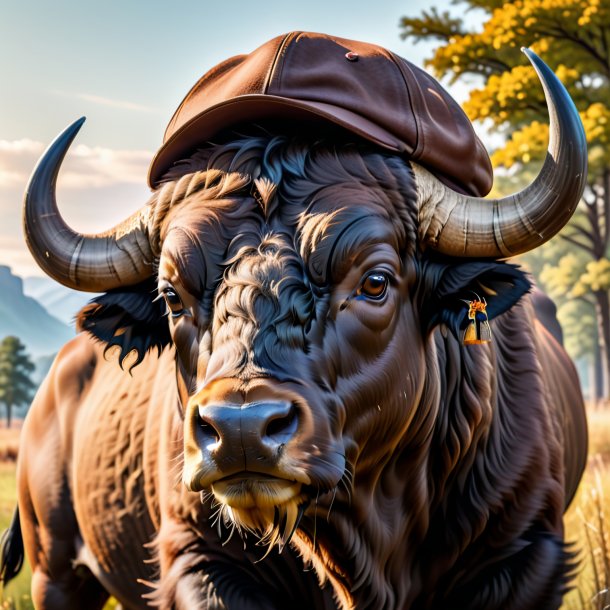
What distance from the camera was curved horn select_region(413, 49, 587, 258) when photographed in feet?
12.2

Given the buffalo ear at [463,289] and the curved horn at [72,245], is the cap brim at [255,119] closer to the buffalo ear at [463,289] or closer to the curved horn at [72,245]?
the curved horn at [72,245]

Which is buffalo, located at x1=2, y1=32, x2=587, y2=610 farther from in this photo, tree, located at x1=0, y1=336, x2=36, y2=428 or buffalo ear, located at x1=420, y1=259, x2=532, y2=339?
tree, located at x1=0, y1=336, x2=36, y2=428

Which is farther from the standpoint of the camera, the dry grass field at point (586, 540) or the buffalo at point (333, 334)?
the dry grass field at point (586, 540)

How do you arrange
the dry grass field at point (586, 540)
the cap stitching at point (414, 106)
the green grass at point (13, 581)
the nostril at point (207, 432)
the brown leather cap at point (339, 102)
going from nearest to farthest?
the nostril at point (207, 432), the brown leather cap at point (339, 102), the cap stitching at point (414, 106), the dry grass field at point (586, 540), the green grass at point (13, 581)

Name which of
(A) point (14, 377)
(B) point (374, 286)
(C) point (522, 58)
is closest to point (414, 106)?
(B) point (374, 286)

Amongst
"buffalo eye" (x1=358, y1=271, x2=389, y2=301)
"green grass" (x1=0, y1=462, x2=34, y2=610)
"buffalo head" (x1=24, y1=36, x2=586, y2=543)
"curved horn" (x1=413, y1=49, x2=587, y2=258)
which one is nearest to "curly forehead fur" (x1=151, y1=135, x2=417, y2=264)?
"buffalo head" (x1=24, y1=36, x2=586, y2=543)

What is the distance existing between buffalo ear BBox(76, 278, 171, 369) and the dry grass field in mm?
2145

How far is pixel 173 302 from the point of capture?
3795 mm

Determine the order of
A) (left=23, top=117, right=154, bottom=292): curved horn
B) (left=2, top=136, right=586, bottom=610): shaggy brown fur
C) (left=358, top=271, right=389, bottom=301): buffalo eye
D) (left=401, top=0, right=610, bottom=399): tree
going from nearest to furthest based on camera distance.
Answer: (left=2, top=136, right=586, bottom=610): shaggy brown fur → (left=358, top=271, right=389, bottom=301): buffalo eye → (left=23, top=117, right=154, bottom=292): curved horn → (left=401, top=0, right=610, bottom=399): tree

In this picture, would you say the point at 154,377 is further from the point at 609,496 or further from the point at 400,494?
the point at 609,496

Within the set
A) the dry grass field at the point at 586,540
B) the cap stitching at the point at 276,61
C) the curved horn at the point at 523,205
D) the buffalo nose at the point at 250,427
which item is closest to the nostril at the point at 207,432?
the buffalo nose at the point at 250,427

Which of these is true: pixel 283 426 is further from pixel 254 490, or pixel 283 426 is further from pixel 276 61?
pixel 276 61

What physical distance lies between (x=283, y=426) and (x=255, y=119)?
1.47 meters

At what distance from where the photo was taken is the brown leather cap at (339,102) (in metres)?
3.89
